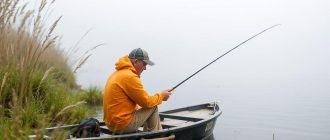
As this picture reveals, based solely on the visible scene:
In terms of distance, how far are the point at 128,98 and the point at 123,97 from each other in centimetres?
11

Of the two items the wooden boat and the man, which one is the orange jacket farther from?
the wooden boat

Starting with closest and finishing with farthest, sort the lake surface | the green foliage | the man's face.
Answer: the man's face
the green foliage
the lake surface

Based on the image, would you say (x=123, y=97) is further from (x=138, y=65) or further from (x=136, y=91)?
(x=138, y=65)

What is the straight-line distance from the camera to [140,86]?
6.28m

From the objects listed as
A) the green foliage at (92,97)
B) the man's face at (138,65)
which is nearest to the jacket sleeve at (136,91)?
the man's face at (138,65)

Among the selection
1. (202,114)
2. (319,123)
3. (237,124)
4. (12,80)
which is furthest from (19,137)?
(319,123)

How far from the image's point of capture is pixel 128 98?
6.37 meters

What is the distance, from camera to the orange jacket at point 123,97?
6.24 meters

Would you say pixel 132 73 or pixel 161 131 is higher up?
pixel 132 73

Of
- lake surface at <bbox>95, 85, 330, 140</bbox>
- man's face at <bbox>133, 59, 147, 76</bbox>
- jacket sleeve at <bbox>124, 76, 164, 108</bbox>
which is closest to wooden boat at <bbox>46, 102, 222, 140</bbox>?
jacket sleeve at <bbox>124, 76, 164, 108</bbox>

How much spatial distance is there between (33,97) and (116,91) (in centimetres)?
143

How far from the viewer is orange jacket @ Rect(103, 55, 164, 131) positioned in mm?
6242

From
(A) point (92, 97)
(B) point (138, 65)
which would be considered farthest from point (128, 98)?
(A) point (92, 97)

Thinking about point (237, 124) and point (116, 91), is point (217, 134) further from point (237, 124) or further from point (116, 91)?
point (116, 91)
